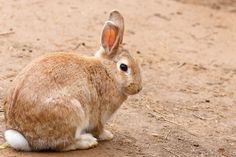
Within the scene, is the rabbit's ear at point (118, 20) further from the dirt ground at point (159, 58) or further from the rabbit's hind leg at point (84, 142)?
the dirt ground at point (159, 58)

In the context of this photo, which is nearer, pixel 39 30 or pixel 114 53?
pixel 114 53

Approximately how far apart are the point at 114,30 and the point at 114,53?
181 millimetres

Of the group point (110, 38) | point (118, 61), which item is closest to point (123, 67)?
point (118, 61)

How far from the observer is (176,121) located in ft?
20.1

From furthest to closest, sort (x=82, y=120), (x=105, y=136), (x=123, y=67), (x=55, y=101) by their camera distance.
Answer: (x=105, y=136), (x=123, y=67), (x=82, y=120), (x=55, y=101)

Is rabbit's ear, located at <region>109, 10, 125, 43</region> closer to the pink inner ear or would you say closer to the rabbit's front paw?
the pink inner ear

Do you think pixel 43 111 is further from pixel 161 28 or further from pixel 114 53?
pixel 161 28

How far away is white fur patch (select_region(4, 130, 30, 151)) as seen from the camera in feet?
15.6

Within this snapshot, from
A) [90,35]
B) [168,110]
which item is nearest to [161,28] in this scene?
[90,35]

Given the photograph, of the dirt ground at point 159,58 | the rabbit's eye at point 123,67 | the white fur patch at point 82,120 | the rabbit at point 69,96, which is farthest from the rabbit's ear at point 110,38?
the dirt ground at point 159,58

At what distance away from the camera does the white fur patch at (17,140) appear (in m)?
4.77

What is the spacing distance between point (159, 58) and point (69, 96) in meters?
3.21

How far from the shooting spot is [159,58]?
25.9 feet

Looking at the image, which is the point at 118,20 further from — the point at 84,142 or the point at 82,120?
the point at 84,142
